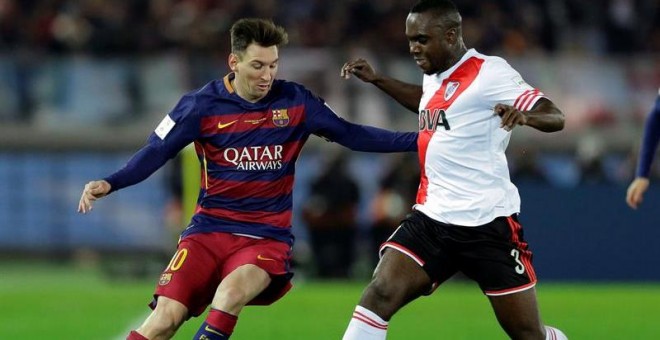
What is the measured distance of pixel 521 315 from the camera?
7.83 m

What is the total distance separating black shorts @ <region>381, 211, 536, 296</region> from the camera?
25.9ft

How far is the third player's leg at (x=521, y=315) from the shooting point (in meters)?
7.82

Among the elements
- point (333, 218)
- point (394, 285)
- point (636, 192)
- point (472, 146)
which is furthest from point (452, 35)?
point (333, 218)

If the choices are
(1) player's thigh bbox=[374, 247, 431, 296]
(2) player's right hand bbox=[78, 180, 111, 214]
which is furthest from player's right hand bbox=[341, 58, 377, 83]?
(2) player's right hand bbox=[78, 180, 111, 214]

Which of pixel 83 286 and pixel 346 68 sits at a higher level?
pixel 346 68

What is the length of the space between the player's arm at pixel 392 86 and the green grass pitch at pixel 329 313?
349 centimetres

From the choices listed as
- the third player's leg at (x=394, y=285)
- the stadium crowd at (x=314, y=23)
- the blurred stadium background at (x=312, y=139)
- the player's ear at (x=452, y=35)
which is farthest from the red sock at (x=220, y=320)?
the stadium crowd at (x=314, y=23)

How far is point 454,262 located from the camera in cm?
807

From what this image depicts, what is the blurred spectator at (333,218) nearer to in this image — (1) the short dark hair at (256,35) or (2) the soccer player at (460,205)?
(1) the short dark hair at (256,35)

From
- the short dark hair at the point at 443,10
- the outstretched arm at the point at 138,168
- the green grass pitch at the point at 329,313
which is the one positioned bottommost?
the green grass pitch at the point at 329,313

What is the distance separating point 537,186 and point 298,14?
233 inches

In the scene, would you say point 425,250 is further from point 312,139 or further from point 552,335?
point 312,139

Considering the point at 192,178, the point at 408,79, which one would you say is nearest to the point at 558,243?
the point at 408,79

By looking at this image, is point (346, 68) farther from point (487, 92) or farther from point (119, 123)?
point (119, 123)
